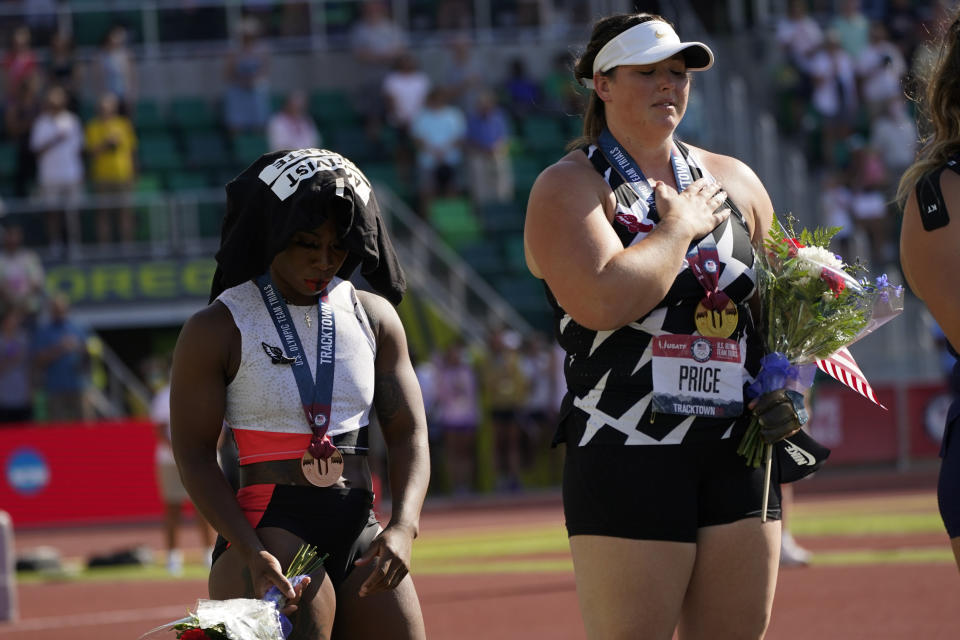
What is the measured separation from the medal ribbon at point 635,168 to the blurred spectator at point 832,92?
60.5ft

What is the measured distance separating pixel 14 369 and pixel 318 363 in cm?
1478

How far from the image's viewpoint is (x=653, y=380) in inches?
149

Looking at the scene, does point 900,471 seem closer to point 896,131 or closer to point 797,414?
→ point 896,131

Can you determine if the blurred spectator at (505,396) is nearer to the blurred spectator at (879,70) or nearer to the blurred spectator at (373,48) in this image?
the blurred spectator at (373,48)

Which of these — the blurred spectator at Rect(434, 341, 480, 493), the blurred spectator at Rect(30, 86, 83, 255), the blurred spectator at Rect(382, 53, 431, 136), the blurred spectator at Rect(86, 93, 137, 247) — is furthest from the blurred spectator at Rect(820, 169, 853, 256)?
the blurred spectator at Rect(30, 86, 83, 255)

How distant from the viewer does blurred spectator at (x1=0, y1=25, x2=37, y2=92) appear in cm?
2044

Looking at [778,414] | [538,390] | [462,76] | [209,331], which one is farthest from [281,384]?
[462,76]

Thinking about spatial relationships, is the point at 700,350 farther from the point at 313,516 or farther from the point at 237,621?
the point at 237,621

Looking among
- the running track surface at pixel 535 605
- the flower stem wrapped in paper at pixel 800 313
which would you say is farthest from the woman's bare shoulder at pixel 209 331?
the running track surface at pixel 535 605

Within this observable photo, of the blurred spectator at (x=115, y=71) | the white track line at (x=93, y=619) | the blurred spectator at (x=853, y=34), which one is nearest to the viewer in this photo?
the white track line at (x=93, y=619)

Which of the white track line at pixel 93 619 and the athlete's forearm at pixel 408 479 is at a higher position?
the athlete's forearm at pixel 408 479

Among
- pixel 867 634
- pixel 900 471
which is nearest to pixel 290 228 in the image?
pixel 867 634

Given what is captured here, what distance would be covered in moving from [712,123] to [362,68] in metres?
5.34

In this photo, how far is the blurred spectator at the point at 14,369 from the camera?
57.6 ft
